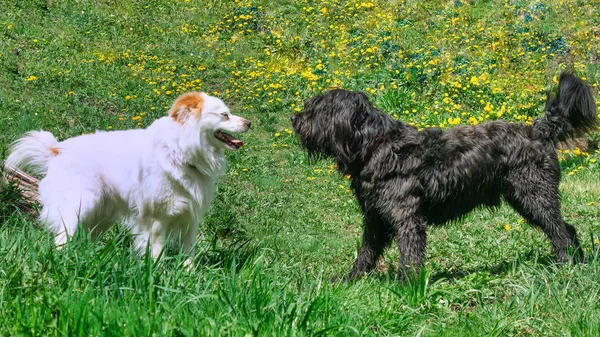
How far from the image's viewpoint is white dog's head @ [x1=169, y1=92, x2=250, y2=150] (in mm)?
4898

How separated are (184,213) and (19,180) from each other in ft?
4.79

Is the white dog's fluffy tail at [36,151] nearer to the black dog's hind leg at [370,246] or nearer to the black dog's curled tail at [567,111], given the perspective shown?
the black dog's hind leg at [370,246]

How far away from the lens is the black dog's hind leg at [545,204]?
5.37 meters

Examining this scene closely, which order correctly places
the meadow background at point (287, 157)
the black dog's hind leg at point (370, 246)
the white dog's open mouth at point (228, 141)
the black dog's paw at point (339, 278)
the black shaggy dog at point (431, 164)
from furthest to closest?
the black dog's hind leg at point (370, 246), the black dog's paw at point (339, 278), the black shaggy dog at point (431, 164), the white dog's open mouth at point (228, 141), the meadow background at point (287, 157)

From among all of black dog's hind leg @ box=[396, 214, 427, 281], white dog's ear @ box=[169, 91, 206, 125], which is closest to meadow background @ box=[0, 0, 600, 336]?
black dog's hind leg @ box=[396, 214, 427, 281]

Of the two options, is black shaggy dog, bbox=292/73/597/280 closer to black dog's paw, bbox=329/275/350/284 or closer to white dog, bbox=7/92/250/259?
black dog's paw, bbox=329/275/350/284

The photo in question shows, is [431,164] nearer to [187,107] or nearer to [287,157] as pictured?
[187,107]

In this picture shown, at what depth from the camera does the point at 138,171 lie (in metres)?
4.98

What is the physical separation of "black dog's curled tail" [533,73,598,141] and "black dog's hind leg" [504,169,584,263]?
1.13 ft

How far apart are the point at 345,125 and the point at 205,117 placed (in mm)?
1022

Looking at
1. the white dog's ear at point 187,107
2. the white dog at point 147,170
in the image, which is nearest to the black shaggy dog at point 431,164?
the white dog at point 147,170

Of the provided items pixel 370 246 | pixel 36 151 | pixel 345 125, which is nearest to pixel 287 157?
pixel 370 246

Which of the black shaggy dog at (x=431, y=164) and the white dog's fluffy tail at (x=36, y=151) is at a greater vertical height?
the white dog's fluffy tail at (x=36, y=151)

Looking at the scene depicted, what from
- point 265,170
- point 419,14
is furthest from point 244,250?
point 419,14
